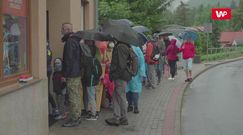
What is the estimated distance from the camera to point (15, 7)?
6898 millimetres

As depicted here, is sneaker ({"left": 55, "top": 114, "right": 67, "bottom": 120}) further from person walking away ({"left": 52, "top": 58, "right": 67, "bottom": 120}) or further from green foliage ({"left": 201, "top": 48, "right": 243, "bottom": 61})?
green foliage ({"left": 201, "top": 48, "right": 243, "bottom": 61})

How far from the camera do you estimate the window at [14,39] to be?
21.1 ft

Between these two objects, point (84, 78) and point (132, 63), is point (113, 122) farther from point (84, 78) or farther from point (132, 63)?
point (132, 63)

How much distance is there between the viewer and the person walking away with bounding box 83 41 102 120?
9.45 metres

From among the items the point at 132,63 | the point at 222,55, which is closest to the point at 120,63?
the point at 132,63

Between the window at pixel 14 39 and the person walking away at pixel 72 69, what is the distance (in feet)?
4.98

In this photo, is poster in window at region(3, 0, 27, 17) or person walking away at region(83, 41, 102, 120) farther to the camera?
person walking away at region(83, 41, 102, 120)

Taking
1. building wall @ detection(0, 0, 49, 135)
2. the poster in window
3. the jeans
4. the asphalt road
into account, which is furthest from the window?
the jeans

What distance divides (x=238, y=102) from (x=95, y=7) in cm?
446

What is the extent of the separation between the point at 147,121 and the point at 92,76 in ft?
4.71

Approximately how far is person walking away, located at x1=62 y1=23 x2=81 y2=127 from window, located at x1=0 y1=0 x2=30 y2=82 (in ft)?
4.98

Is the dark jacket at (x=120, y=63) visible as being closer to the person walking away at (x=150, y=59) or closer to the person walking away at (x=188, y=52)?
the person walking away at (x=150, y=59)

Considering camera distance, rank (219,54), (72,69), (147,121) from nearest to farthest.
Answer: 1. (72,69)
2. (147,121)
3. (219,54)

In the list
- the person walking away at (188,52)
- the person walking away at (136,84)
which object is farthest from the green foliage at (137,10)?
the person walking away at (136,84)
